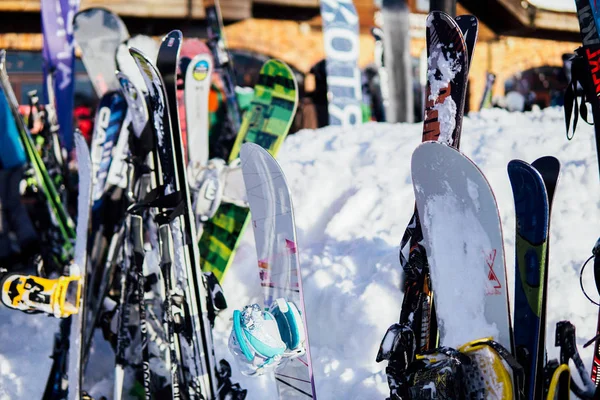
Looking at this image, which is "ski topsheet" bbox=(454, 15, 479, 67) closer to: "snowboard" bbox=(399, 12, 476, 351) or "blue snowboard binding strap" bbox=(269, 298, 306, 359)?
"snowboard" bbox=(399, 12, 476, 351)

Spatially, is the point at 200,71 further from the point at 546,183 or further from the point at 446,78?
the point at 546,183

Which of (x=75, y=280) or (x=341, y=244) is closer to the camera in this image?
(x=75, y=280)

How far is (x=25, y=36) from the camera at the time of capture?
1059 centimetres

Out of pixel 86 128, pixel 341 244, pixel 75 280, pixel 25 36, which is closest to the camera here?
pixel 75 280

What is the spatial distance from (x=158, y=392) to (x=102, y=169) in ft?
5.04

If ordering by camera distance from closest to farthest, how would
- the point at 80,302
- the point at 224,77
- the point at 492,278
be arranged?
1. the point at 492,278
2. the point at 80,302
3. the point at 224,77

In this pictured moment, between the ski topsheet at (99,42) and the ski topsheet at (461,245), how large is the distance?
3.37 meters

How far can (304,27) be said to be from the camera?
12.6m

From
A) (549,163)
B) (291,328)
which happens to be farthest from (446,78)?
(291,328)

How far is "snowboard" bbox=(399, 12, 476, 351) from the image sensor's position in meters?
2.91

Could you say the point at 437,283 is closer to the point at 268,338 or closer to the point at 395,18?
the point at 268,338

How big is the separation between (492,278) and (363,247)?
1.82 meters

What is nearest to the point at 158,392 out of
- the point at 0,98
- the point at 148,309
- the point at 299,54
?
the point at 148,309

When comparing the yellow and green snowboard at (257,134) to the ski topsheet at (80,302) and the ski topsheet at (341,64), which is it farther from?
the ski topsheet at (341,64)
